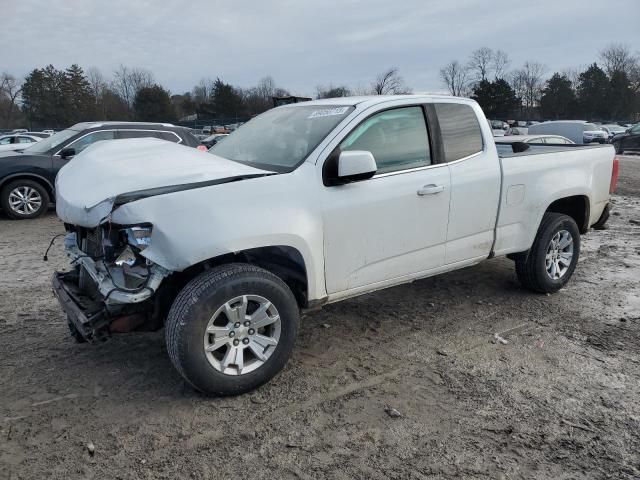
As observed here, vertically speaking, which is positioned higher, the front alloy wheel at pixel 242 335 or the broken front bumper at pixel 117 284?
the broken front bumper at pixel 117 284

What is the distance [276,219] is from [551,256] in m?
3.15

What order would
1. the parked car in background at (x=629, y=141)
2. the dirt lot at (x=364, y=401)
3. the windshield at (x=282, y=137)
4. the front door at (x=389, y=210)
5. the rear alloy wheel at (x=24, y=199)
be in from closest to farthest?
the dirt lot at (x=364, y=401) → the front door at (x=389, y=210) → the windshield at (x=282, y=137) → the rear alloy wheel at (x=24, y=199) → the parked car in background at (x=629, y=141)

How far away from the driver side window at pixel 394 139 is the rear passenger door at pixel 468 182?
216 millimetres

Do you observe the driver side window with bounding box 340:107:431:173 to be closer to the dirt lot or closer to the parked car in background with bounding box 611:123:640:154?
the dirt lot

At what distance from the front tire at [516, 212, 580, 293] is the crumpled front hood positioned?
288cm

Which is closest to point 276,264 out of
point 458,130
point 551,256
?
point 458,130

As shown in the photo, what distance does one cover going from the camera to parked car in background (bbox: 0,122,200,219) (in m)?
9.14

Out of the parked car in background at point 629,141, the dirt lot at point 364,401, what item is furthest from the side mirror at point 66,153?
the parked car in background at point 629,141

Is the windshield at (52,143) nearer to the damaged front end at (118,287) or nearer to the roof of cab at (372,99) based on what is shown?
the roof of cab at (372,99)

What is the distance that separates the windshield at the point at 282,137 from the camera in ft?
12.0

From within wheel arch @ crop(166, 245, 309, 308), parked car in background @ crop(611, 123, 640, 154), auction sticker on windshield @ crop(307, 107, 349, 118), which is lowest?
parked car in background @ crop(611, 123, 640, 154)

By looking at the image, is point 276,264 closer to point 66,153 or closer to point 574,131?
point 66,153

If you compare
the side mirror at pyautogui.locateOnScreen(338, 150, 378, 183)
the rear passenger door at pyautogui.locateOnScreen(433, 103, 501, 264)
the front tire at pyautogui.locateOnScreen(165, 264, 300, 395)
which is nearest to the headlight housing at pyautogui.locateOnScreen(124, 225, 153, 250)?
the front tire at pyautogui.locateOnScreen(165, 264, 300, 395)

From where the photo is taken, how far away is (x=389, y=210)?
3.69 meters
